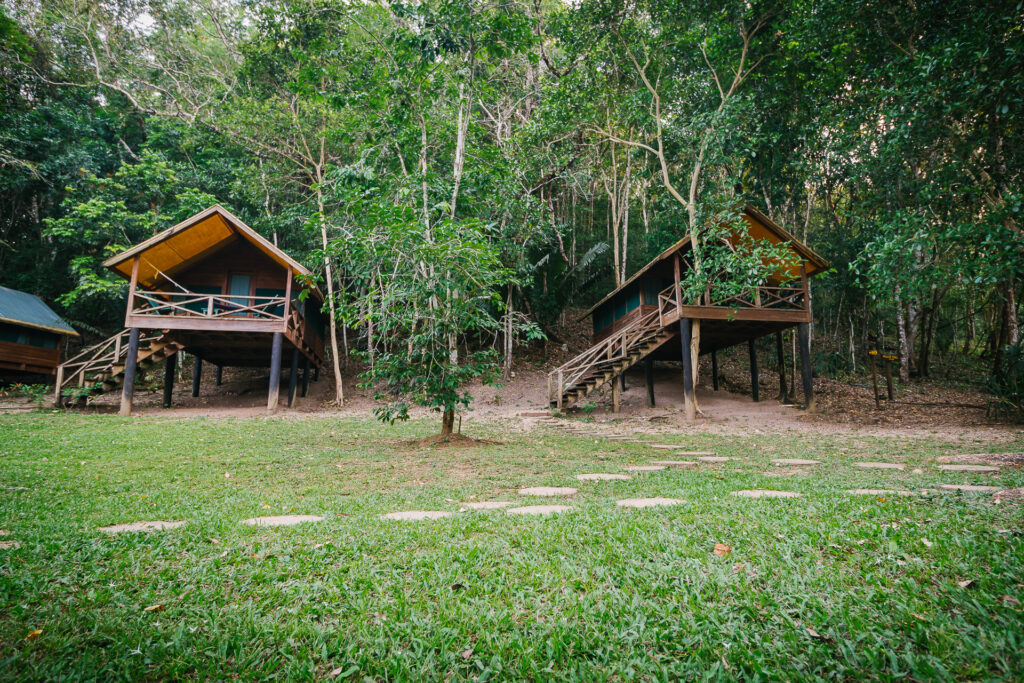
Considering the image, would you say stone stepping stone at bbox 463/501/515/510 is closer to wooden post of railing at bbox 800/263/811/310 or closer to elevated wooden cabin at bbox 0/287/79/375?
wooden post of railing at bbox 800/263/811/310

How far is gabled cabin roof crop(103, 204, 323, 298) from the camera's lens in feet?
43.3

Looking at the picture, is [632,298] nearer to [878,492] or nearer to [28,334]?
[878,492]

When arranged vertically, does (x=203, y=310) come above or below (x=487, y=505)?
above

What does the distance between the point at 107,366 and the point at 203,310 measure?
3481mm

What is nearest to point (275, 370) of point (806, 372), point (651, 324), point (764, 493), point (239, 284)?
point (239, 284)

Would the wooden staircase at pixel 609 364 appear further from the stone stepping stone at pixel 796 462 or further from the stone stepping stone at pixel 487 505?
the stone stepping stone at pixel 487 505

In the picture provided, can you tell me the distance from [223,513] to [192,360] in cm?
2330

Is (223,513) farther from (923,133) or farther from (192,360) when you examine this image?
(192,360)

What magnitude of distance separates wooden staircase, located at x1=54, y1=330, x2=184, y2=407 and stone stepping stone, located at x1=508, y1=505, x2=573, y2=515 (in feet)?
49.4

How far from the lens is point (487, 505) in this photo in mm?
3914

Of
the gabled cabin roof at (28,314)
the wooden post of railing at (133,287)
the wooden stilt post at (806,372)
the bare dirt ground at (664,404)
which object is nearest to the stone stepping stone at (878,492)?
the bare dirt ground at (664,404)

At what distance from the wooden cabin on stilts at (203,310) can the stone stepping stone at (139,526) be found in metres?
9.07

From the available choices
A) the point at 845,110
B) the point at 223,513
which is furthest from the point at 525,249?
the point at 223,513

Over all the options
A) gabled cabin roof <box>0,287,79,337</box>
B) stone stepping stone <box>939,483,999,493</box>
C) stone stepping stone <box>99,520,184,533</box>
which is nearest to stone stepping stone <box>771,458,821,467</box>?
stone stepping stone <box>939,483,999,493</box>
